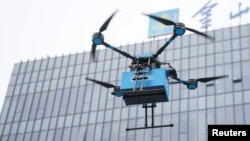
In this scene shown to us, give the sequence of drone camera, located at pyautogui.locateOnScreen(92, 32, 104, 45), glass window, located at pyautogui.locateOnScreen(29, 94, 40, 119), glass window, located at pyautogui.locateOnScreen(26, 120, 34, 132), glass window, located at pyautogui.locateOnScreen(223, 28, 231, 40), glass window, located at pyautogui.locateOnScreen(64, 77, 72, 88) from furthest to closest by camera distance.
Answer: glass window, located at pyautogui.locateOnScreen(64, 77, 72, 88)
glass window, located at pyautogui.locateOnScreen(29, 94, 40, 119)
glass window, located at pyautogui.locateOnScreen(26, 120, 34, 132)
glass window, located at pyautogui.locateOnScreen(223, 28, 231, 40)
drone camera, located at pyautogui.locateOnScreen(92, 32, 104, 45)

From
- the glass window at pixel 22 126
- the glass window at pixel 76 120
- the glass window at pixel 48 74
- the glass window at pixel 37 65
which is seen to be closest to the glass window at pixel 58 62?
the glass window at pixel 48 74

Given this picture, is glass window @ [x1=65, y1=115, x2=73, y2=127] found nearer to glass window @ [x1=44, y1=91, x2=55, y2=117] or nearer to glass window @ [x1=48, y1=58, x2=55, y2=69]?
glass window @ [x1=44, y1=91, x2=55, y2=117]

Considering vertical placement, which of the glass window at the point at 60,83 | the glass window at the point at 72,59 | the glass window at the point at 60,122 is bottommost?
the glass window at the point at 60,122

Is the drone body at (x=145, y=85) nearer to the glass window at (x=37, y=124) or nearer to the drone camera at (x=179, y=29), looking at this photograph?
the drone camera at (x=179, y=29)

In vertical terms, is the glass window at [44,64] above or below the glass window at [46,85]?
above

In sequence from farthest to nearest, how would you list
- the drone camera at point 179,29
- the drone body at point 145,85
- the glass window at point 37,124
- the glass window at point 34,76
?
the glass window at point 34,76 < the glass window at point 37,124 < the drone camera at point 179,29 < the drone body at point 145,85

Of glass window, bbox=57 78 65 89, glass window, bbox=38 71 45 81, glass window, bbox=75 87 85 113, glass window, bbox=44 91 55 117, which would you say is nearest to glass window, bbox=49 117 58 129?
glass window, bbox=44 91 55 117

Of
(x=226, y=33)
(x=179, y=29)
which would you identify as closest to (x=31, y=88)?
(x=226, y=33)

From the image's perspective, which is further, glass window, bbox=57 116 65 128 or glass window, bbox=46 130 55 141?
glass window, bbox=57 116 65 128

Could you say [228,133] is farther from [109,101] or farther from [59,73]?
[59,73]
